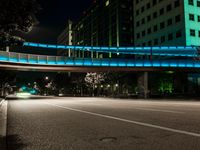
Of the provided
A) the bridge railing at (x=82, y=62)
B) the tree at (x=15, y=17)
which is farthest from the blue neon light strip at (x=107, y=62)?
the tree at (x=15, y=17)

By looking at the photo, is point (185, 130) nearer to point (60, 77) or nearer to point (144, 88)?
point (144, 88)

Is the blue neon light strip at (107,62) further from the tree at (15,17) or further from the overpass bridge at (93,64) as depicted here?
the tree at (15,17)

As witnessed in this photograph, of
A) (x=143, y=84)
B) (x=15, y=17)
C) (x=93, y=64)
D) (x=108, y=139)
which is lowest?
(x=108, y=139)

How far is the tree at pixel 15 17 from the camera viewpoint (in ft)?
30.7

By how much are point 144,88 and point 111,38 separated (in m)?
68.9

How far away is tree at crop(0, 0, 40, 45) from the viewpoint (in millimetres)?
9367

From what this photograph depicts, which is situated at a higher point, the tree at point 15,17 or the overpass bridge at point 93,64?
the overpass bridge at point 93,64

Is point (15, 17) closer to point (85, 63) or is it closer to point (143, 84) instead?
point (85, 63)

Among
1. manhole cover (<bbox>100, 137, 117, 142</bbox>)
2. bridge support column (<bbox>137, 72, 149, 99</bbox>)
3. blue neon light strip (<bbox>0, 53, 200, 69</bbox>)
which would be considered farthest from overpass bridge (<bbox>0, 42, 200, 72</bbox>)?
manhole cover (<bbox>100, 137, 117, 142</bbox>)

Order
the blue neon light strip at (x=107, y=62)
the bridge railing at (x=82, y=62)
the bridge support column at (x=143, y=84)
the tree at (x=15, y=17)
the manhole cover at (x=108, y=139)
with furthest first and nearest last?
the bridge support column at (x=143, y=84) < the blue neon light strip at (x=107, y=62) < the bridge railing at (x=82, y=62) < the tree at (x=15, y=17) < the manhole cover at (x=108, y=139)

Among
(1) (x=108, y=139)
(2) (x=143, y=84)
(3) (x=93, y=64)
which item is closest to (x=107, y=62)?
(3) (x=93, y=64)

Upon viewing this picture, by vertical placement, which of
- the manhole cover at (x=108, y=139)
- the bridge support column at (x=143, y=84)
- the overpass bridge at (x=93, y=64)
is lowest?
the manhole cover at (x=108, y=139)

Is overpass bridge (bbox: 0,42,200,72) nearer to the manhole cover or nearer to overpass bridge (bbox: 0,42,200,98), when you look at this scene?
overpass bridge (bbox: 0,42,200,98)

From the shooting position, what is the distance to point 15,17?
9.80 m
